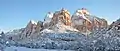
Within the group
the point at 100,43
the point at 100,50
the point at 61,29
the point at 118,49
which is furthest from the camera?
the point at 61,29

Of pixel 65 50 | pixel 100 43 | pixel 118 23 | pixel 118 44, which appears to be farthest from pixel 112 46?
pixel 118 23

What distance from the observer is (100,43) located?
79.1 meters

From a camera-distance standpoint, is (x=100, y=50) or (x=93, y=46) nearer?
(x=100, y=50)

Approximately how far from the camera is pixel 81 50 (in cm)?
7969

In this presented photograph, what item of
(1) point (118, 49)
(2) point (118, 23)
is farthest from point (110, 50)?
(2) point (118, 23)

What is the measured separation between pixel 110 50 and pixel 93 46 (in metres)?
10.2

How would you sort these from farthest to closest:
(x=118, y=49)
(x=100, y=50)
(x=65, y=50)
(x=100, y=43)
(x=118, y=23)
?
(x=118, y=23), (x=65, y=50), (x=100, y=43), (x=100, y=50), (x=118, y=49)

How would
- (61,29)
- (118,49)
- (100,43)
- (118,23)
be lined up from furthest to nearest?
1. (61,29)
2. (118,23)
3. (100,43)
4. (118,49)

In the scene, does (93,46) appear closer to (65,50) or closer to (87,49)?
(87,49)

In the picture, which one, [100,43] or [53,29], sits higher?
[53,29]

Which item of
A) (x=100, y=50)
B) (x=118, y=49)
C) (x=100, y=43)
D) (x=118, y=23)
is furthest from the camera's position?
(x=118, y=23)

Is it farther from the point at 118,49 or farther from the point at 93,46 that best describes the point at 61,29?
the point at 118,49

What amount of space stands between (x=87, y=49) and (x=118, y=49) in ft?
40.2

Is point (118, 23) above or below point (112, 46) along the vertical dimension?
above
